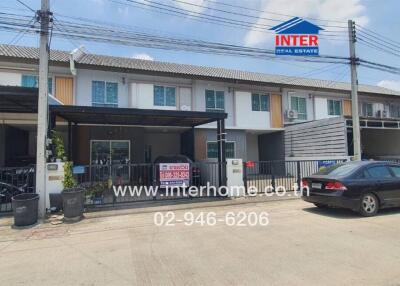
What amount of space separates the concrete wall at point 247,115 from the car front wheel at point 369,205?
1142 centimetres

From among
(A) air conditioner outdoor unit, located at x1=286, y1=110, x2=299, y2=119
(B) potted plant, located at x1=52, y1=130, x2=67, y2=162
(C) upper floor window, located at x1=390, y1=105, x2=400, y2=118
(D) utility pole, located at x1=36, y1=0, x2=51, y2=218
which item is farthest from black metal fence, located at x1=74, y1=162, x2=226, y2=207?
(C) upper floor window, located at x1=390, y1=105, x2=400, y2=118

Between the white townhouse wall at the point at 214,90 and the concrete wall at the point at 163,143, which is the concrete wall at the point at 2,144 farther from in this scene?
the white townhouse wall at the point at 214,90

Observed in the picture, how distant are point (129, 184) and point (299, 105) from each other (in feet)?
46.5

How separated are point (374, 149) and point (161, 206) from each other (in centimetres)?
2089

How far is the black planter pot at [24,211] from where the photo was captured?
7.50 m

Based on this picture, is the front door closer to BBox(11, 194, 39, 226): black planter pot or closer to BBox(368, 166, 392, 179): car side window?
BBox(11, 194, 39, 226): black planter pot

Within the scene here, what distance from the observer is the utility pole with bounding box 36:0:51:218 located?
8422 mm

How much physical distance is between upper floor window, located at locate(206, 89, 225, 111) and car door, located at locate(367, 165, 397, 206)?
36.7 feet

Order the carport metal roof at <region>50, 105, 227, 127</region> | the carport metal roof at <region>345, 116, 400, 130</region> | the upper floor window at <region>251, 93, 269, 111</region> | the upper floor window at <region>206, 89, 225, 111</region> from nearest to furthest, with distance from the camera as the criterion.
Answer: the carport metal roof at <region>50, 105, 227, 127</region>, the carport metal roof at <region>345, 116, 400, 130</region>, the upper floor window at <region>206, 89, 225, 111</region>, the upper floor window at <region>251, 93, 269, 111</region>

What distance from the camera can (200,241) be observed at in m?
5.79

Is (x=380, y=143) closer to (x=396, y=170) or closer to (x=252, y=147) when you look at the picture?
(x=252, y=147)

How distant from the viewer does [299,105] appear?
2064 centimetres

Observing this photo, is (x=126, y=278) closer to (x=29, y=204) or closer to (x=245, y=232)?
(x=245, y=232)

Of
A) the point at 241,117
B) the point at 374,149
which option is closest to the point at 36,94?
the point at 241,117
